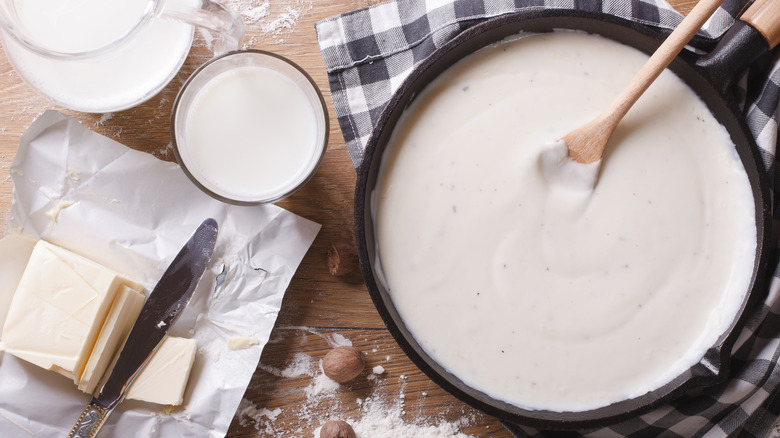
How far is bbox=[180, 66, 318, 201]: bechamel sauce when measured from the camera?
3.98ft

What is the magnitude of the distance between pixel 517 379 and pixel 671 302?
31 cm

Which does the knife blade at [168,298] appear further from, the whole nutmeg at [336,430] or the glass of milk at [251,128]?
the whole nutmeg at [336,430]

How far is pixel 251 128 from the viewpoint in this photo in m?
1.21

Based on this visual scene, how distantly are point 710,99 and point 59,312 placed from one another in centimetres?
130

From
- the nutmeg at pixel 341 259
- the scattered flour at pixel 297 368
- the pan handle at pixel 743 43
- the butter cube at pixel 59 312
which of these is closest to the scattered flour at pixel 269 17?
the nutmeg at pixel 341 259

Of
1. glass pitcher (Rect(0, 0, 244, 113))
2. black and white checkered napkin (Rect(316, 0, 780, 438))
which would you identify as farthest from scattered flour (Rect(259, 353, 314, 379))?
glass pitcher (Rect(0, 0, 244, 113))

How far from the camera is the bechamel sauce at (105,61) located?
3.93 feet

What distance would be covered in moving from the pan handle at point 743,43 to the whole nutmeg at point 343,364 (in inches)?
32.9

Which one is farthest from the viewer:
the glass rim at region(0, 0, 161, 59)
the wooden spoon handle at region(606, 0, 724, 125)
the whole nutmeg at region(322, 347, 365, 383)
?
the whole nutmeg at region(322, 347, 365, 383)

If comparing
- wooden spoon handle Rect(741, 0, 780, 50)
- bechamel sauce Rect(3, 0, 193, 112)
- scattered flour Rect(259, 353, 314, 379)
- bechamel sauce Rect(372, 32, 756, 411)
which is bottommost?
scattered flour Rect(259, 353, 314, 379)

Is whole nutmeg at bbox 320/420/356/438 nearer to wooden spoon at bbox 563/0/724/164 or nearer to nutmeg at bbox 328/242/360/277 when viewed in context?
nutmeg at bbox 328/242/360/277

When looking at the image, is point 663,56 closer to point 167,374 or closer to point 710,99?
point 710,99

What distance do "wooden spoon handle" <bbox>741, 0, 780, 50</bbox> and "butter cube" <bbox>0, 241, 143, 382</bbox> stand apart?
127cm

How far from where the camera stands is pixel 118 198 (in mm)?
1284
